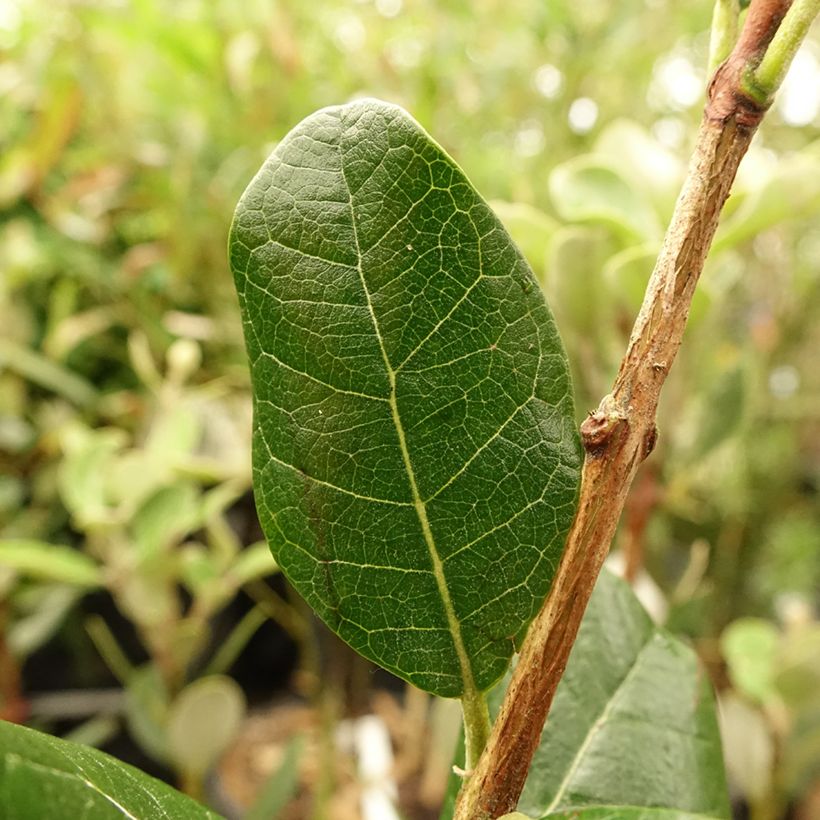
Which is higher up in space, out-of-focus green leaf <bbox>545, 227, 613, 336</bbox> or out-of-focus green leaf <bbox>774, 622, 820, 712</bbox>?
out-of-focus green leaf <bbox>545, 227, 613, 336</bbox>

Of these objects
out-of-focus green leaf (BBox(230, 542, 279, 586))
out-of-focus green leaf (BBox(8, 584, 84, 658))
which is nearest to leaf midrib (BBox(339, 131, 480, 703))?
out-of-focus green leaf (BBox(230, 542, 279, 586))

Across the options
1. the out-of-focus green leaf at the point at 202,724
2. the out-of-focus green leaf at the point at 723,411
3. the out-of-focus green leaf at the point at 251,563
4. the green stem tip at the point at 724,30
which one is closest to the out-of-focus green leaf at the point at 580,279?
the out-of-focus green leaf at the point at 723,411

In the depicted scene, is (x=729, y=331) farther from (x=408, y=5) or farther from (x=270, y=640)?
(x=270, y=640)

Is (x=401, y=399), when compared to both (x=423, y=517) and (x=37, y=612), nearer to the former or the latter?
(x=423, y=517)

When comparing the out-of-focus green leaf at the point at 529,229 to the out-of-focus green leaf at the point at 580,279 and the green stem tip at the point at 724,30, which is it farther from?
the green stem tip at the point at 724,30

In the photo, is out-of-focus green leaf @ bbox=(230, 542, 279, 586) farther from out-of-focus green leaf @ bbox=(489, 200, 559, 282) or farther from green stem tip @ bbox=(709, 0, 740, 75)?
green stem tip @ bbox=(709, 0, 740, 75)
